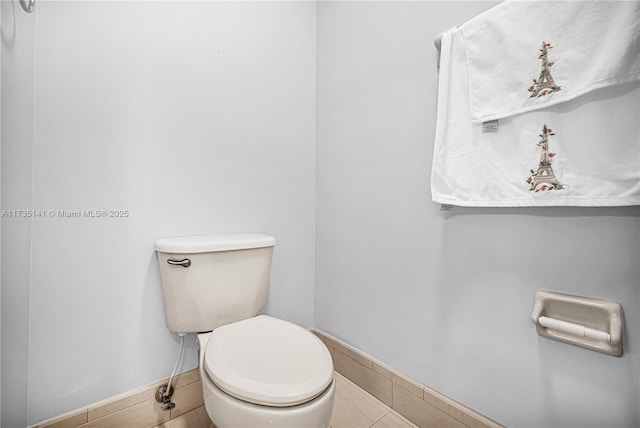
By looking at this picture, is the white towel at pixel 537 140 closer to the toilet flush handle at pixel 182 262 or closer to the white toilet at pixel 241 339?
the white toilet at pixel 241 339

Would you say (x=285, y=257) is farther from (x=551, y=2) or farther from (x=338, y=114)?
(x=551, y=2)

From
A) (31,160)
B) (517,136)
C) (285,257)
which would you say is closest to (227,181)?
(285,257)

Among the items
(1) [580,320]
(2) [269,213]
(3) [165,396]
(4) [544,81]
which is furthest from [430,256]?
(3) [165,396]

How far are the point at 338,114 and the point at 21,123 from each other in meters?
1.13

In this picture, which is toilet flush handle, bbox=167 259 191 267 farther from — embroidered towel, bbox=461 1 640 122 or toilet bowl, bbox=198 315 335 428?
embroidered towel, bbox=461 1 640 122

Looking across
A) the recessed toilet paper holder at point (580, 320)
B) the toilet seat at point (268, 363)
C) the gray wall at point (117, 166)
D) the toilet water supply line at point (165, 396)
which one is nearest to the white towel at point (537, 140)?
the recessed toilet paper holder at point (580, 320)

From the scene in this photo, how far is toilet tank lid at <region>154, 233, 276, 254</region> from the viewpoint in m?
0.98

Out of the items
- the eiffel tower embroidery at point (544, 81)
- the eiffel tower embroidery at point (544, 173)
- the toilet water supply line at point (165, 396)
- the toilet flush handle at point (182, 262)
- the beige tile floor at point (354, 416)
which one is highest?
the eiffel tower embroidery at point (544, 81)

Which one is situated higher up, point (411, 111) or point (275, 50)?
point (275, 50)

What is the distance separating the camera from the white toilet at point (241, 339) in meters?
0.68

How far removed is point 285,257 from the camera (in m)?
1.43

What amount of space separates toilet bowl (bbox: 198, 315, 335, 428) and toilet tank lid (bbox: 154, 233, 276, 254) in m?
0.29

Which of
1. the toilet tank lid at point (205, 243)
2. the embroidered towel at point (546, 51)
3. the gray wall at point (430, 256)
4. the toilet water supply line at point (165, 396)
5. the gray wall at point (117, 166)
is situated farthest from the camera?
the toilet water supply line at point (165, 396)

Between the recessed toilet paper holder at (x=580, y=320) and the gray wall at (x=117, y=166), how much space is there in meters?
1.02
